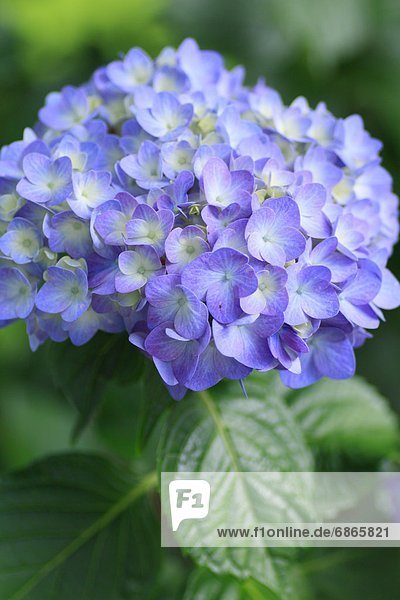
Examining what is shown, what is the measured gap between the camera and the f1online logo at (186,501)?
0.95 meters

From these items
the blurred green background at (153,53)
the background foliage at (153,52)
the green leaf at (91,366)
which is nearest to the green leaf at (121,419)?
the background foliage at (153,52)

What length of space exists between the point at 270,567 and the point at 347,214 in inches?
17.8

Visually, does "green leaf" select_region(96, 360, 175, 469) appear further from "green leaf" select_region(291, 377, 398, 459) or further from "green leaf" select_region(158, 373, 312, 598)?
"green leaf" select_region(158, 373, 312, 598)

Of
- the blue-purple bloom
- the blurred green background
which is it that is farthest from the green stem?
the blurred green background

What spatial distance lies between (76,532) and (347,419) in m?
0.52

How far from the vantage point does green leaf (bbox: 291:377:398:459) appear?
1.30 m

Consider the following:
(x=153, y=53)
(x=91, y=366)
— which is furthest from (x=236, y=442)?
(x=153, y=53)

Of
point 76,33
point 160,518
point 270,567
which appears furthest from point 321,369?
point 76,33

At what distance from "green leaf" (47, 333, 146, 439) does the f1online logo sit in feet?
0.49

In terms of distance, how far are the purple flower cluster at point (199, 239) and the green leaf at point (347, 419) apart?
0.47 metres

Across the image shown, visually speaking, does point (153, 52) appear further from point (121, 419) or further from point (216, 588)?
point (216, 588)

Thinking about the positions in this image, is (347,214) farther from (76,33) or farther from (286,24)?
(76,33)

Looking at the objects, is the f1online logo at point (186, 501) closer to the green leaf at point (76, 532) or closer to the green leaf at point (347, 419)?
the green leaf at point (76, 532)

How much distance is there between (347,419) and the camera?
53.1 inches
